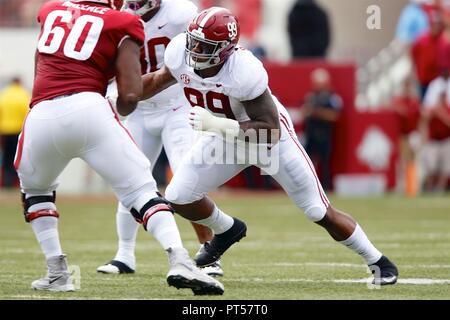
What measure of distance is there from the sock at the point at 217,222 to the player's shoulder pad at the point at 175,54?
94 cm

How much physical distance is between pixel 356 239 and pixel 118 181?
4.74 ft

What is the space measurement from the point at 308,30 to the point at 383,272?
10061 mm

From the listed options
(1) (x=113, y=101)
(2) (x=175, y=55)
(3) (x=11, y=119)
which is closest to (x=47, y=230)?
(1) (x=113, y=101)

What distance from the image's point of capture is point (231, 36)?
20.0 ft

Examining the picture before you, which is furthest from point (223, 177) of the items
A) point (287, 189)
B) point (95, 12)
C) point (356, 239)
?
point (95, 12)

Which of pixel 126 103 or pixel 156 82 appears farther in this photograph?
pixel 156 82

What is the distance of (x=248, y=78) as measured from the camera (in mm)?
5984

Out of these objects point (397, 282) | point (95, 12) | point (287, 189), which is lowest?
point (397, 282)

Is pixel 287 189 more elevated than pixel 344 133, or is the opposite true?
pixel 287 189

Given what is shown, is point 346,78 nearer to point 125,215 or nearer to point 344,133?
point 344,133

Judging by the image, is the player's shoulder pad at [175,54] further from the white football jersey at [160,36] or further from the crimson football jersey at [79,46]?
the white football jersey at [160,36]

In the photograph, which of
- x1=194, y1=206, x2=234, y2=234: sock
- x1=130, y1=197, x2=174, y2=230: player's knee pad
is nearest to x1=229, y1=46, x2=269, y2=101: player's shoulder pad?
x1=130, y1=197, x2=174, y2=230: player's knee pad

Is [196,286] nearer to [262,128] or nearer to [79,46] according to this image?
[262,128]

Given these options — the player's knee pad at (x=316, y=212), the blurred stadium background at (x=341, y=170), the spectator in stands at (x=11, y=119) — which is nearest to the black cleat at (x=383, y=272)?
the blurred stadium background at (x=341, y=170)
